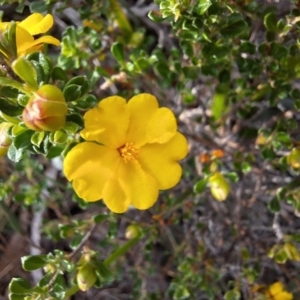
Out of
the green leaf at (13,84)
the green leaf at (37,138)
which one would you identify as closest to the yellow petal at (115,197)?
the green leaf at (37,138)

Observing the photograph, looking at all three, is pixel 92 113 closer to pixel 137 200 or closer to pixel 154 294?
pixel 137 200

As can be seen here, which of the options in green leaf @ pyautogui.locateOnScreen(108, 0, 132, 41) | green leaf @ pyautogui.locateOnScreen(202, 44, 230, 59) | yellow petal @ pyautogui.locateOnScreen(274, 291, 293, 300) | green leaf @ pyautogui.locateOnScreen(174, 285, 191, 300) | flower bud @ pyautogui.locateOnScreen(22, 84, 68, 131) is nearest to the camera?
flower bud @ pyautogui.locateOnScreen(22, 84, 68, 131)

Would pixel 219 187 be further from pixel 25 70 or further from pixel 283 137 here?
pixel 25 70

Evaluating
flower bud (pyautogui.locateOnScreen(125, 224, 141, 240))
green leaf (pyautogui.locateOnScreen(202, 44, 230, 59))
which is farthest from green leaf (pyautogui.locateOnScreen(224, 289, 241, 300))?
green leaf (pyautogui.locateOnScreen(202, 44, 230, 59))

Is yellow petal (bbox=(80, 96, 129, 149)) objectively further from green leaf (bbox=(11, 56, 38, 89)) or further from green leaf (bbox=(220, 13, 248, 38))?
green leaf (bbox=(220, 13, 248, 38))

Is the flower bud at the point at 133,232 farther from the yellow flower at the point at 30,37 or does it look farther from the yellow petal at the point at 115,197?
the yellow flower at the point at 30,37

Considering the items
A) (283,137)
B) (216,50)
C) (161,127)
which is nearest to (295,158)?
(283,137)
